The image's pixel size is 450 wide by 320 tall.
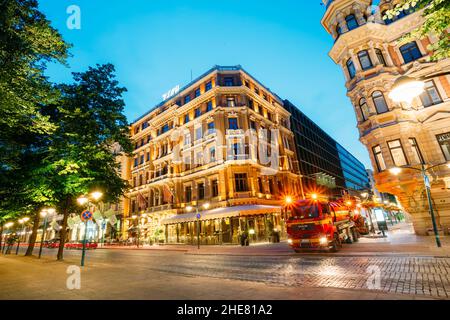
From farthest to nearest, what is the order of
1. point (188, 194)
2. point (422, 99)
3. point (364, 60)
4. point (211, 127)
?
point (188, 194), point (211, 127), point (364, 60), point (422, 99)

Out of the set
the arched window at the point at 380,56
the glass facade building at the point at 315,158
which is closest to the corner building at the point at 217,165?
the glass facade building at the point at 315,158

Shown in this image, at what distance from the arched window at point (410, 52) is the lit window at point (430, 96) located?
2735 mm

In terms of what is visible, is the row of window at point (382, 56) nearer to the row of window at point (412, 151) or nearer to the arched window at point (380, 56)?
the arched window at point (380, 56)

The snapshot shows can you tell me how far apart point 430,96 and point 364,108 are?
14.7 feet

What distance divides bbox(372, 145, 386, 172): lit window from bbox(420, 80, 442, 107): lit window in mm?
4809

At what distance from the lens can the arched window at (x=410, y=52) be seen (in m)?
18.8

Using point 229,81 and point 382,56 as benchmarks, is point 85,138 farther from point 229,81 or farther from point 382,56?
point 382,56

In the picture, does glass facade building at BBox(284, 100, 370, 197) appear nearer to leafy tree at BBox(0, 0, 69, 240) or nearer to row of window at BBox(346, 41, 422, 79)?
row of window at BBox(346, 41, 422, 79)

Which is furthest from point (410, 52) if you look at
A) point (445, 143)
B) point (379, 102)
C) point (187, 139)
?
point (187, 139)

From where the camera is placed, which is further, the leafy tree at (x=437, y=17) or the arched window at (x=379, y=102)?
the arched window at (x=379, y=102)

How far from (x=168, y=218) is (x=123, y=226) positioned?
17.5m

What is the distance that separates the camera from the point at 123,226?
1740 inches

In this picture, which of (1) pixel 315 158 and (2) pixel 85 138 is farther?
(1) pixel 315 158

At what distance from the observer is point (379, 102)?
18.4 meters
